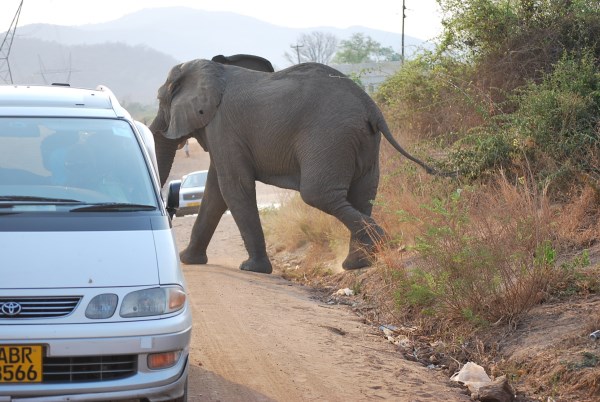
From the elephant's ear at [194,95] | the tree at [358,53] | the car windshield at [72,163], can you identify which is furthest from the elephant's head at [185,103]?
the tree at [358,53]

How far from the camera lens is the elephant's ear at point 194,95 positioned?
45.8 feet

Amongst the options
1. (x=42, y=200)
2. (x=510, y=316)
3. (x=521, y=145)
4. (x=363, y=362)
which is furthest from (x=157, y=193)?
(x=521, y=145)

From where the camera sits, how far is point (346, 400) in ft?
22.0

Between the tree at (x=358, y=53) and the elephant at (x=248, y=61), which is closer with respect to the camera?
the elephant at (x=248, y=61)

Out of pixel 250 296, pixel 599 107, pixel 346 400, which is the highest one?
pixel 599 107

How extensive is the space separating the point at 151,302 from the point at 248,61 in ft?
33.5

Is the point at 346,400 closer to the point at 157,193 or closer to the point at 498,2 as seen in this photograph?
the point at 157,193

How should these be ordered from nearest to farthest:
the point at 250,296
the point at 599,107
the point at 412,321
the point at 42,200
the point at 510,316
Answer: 1. the point at 42,200
2. the point at 510,316
3. the point at 412,321
4. the point at 250,296
5. the point at 599,107

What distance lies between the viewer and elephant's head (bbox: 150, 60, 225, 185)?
1397cm

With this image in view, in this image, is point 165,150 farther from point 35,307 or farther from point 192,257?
point 35,307

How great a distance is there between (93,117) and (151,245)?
1482mm

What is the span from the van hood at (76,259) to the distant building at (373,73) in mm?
12981

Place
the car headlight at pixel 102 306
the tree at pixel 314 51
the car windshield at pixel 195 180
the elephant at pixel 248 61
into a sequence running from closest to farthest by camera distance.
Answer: the car headlight at pixel 102 306 → the elephant at pixel 248 61 → the car windshield at pixel 195 180 → the tree at pixel 314 51

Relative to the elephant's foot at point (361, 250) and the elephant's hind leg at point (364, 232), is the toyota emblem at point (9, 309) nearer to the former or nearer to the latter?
the elephant's hind leg at point (364, 232)
